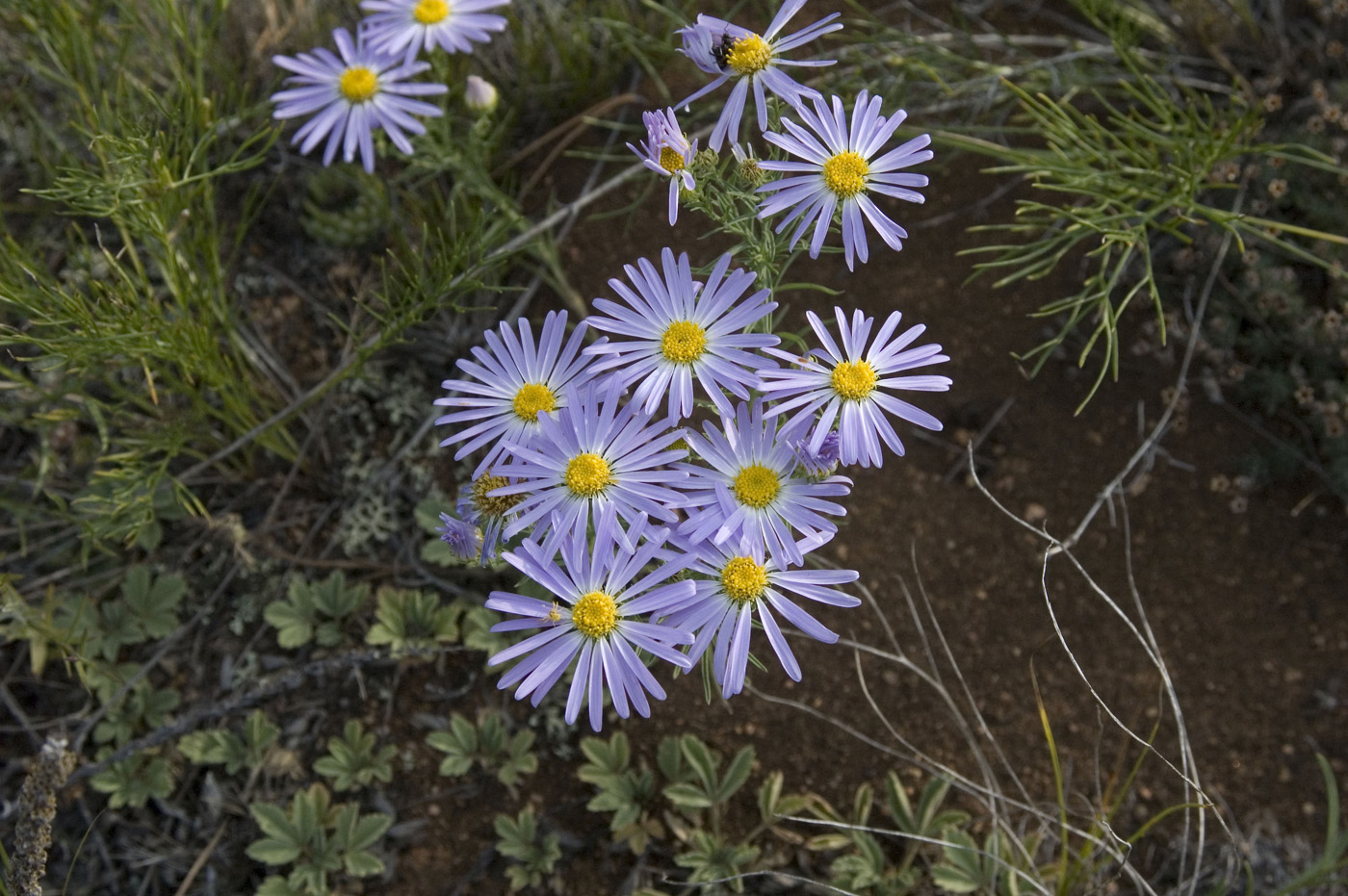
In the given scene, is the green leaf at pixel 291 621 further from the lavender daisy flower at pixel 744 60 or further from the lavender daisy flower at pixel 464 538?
the lavender daisy flower at pixel 744 60

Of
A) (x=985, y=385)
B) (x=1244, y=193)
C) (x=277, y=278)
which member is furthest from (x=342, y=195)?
(x=1244, y=193)

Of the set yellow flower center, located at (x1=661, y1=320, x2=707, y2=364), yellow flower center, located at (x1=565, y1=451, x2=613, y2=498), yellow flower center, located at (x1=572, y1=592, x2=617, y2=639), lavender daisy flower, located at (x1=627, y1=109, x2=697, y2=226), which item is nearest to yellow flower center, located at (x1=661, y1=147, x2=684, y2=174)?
lavender daisy flower, located at (x1=627, y1=109, x2=697, y2=226)

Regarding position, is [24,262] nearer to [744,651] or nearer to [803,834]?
[744,651]

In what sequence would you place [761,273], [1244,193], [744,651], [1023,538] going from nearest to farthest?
[744,651] → [761,273] → [1023,538] → [1244,193]

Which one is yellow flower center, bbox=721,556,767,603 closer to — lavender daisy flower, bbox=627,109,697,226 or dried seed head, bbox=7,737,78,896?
lavender daisy flower, bbox=627,109,697,226

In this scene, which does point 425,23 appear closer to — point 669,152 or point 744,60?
point 744,60

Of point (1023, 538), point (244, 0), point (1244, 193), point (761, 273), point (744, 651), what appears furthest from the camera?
point (244, 0)
